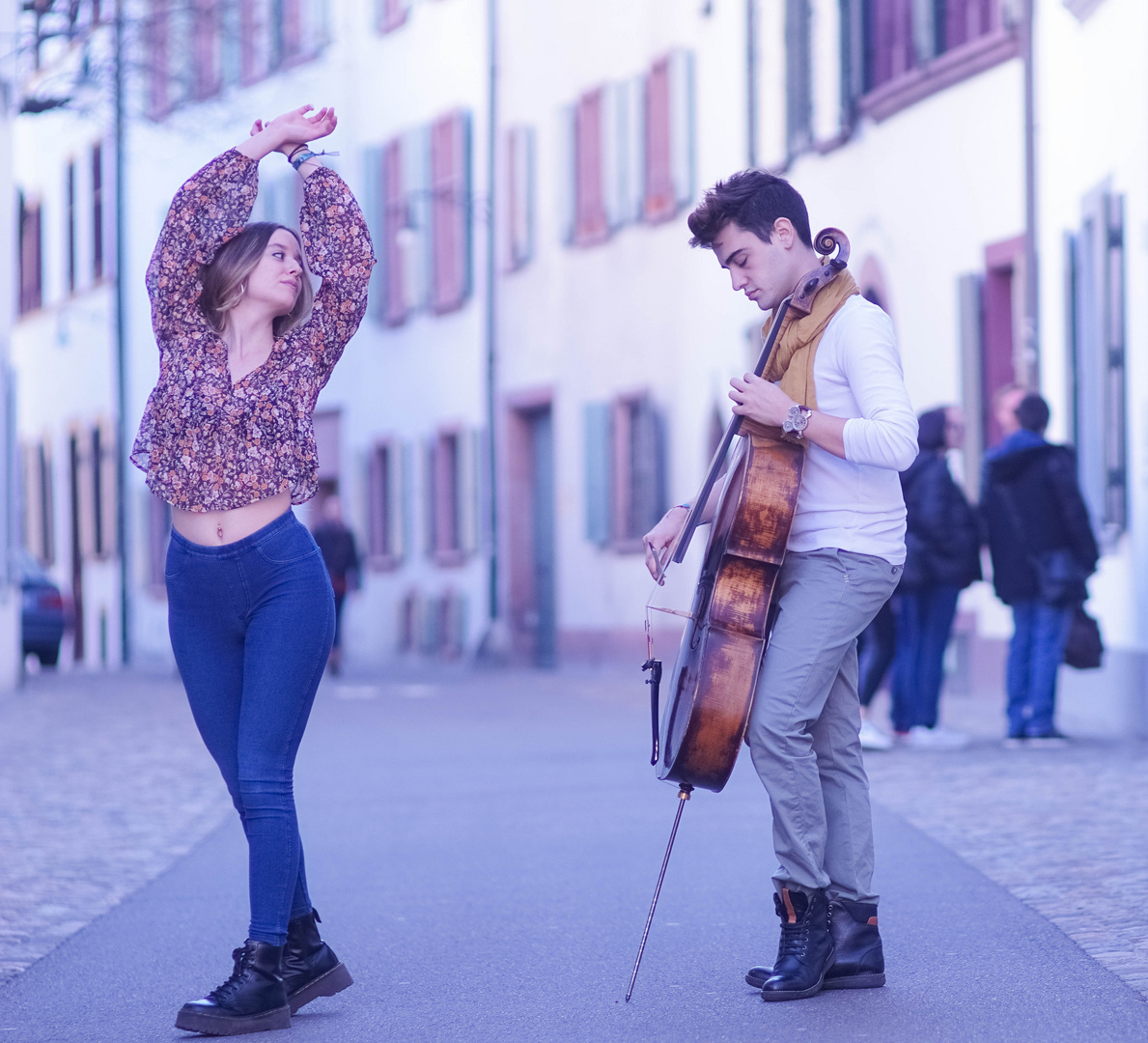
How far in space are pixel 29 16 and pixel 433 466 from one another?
960 centimetres

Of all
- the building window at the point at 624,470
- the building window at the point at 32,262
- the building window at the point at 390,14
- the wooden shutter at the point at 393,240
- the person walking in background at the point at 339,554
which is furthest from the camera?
the building window at the point at 32,262

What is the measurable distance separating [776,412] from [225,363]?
3.88 ft

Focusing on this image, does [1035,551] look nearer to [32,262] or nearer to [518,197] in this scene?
[518,197]

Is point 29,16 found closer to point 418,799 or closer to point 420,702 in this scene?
point 420,702

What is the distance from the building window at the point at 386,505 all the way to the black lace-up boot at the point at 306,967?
79.4ft

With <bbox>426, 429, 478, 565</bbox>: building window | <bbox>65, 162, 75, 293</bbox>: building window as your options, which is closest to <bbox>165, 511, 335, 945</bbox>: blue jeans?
<bbox>426, 429, 478, 565</bbox>: building window

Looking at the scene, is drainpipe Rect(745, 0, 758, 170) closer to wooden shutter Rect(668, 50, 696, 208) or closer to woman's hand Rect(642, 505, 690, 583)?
wooden shutter Rect(668, 50, 696, 208)

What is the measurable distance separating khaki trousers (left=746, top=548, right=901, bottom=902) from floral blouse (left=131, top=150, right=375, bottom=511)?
42.6 inches

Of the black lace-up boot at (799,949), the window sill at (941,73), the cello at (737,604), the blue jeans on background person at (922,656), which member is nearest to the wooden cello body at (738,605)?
the cello at (737,604)

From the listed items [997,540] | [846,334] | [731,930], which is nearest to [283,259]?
[846,334]

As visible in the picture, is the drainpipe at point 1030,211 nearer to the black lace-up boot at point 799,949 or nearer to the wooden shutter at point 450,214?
the black lace-up boot at point 799,949

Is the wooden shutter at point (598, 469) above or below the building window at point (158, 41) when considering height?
below

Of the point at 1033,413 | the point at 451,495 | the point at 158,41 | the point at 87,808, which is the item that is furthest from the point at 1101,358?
the point at 451,495

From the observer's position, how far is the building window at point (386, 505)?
97.1 feet
